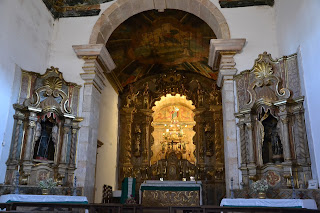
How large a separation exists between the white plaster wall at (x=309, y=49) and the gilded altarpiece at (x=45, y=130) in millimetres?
5201

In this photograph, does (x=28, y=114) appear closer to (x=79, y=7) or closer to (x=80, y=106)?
(x=80, y=106)

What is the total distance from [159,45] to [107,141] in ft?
13.6

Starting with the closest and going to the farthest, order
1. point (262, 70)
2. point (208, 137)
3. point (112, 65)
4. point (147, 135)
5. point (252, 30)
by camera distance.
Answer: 1. point (262, 70)
2. point (252, 30)
3. point (112, 65)
4. point (208, 137)
5. point (147, 135)

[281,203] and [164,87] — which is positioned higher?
[164,87]

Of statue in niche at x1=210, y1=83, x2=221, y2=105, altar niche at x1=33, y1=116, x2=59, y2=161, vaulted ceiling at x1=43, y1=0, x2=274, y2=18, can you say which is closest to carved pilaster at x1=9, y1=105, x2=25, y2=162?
altar niche at x1=33, y1=116, x2=59, y2=161

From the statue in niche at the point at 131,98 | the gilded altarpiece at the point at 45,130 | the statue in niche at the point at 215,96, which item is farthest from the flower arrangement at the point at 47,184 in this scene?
the statue in niche at the point at 215,96

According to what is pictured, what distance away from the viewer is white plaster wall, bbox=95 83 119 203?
427 inches

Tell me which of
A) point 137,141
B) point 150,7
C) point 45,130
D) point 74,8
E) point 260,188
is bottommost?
point 260,188

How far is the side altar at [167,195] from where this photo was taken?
9711 mm

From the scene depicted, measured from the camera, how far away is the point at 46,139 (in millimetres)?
7797

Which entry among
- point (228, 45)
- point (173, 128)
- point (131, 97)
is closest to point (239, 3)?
point (228, 45)

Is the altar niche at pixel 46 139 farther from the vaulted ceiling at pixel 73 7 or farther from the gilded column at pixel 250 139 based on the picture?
the gilded column at pixel 250 139

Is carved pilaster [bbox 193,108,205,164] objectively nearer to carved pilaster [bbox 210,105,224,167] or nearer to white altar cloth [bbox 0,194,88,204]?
carved pilaster [bbox 210,105,224,167]

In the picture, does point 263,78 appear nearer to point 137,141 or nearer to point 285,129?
point 285,129
